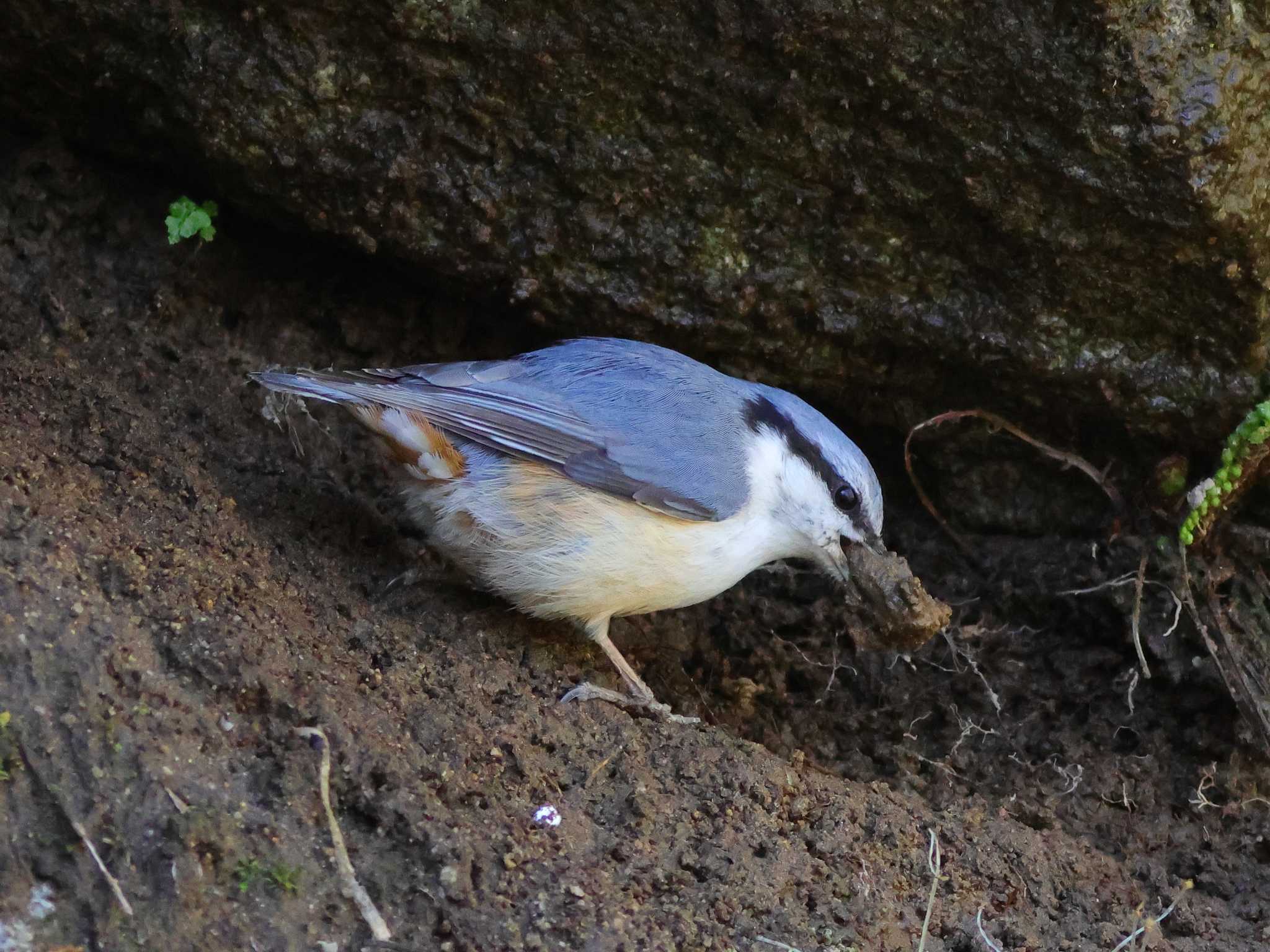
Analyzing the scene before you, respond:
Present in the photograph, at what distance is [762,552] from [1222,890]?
1692 mm

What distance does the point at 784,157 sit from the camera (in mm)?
3807

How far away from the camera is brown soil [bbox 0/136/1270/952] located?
98.7 inches

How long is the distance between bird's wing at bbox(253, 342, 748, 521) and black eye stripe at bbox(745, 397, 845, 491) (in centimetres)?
14

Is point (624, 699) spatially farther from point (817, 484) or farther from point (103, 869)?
point (103, 869)

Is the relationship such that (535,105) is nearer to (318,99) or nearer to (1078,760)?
(318,99)

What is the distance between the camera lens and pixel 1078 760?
413 cm

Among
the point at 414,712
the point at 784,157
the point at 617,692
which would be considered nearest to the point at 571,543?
the point at 617,692

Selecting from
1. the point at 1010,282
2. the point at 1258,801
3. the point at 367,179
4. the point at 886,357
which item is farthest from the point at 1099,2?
the point at 1258,801

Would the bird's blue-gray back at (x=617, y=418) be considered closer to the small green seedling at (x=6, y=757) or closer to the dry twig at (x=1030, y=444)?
the dry twig at (x=1030, y=444)

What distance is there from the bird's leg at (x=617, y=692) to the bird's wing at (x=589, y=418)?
0.51 metres

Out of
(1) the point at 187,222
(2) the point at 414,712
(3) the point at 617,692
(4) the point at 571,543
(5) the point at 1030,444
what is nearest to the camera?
(2) the point at 414,712

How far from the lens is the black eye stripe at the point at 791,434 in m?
3.92

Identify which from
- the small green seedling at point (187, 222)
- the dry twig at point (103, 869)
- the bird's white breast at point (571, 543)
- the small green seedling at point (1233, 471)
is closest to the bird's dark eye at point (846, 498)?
the bird's white breast at point (571, 543)

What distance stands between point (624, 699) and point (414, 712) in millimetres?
780
